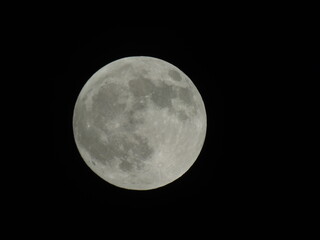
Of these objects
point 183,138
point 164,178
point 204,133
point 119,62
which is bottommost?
point 164,178

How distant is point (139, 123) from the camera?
18.8 feet

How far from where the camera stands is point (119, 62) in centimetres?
653

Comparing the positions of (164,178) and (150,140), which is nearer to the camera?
(150,140)

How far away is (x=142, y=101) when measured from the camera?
577 centimetres

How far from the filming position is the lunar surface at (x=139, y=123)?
19.0 feet

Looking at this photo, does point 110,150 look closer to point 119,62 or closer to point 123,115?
point 123,115

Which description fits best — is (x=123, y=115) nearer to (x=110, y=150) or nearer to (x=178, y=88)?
(x=110, y=150)

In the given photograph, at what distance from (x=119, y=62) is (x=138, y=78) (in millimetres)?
695

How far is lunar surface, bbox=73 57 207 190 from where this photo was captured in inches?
228

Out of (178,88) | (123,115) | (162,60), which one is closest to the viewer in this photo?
(123,115)

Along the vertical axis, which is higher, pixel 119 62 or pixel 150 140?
pixel 119 62

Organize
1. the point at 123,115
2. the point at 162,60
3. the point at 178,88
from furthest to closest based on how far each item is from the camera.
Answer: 1. the point at 162,60
2. the point at 178,88
3. the point at 123,115

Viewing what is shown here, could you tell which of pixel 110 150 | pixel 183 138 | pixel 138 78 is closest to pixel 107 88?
pixel 138 78

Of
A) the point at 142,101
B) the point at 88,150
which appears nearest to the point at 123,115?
the point at 142,101
